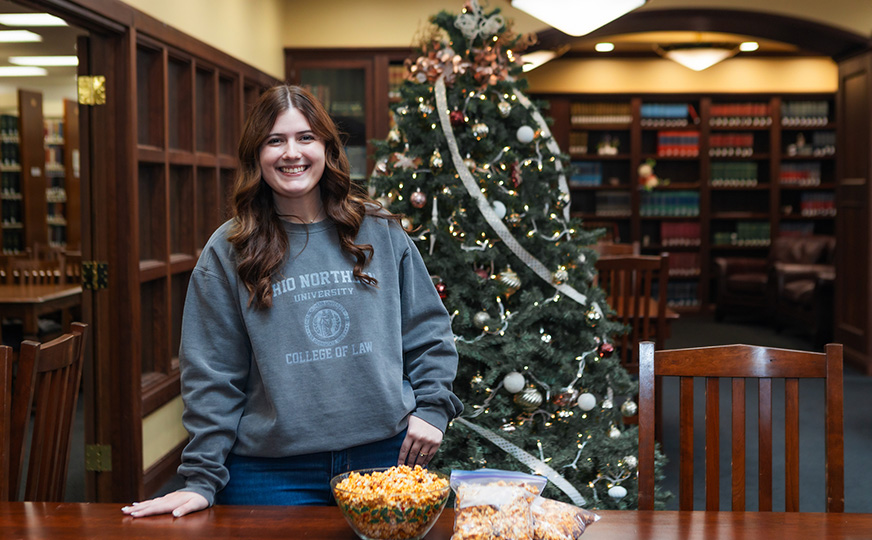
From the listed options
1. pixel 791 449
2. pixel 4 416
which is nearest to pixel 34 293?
pixel 4 416

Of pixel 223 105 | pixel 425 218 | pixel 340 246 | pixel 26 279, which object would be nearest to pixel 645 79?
pixel 223 105

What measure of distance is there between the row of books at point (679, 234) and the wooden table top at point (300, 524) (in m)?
8.74

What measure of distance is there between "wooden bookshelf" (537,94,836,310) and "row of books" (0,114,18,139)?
576 centimetres

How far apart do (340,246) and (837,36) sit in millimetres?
5789

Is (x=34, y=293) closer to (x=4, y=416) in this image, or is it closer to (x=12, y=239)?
(x=12, y=239)

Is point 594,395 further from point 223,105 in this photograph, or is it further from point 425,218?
point 223,105

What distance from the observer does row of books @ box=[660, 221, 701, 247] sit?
982 centimetres

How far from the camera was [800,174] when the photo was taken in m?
9.75

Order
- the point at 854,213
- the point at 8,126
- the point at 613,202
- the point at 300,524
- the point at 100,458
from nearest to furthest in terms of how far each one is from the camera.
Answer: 1. the point at 300,524
2. the point at 100,458
3. the point at 854,213
4. the point at 8,126
5. the point at 613,202

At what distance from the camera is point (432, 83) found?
9.66 ft

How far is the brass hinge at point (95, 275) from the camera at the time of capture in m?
3.32

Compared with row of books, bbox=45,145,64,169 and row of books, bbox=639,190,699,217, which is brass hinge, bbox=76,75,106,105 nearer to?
row of books, bbox=45,145,64,169

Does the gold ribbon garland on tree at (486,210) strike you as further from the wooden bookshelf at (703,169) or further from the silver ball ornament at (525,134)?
the wooden bookshelf at (703,169)

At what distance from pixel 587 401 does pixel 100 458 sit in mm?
1970
